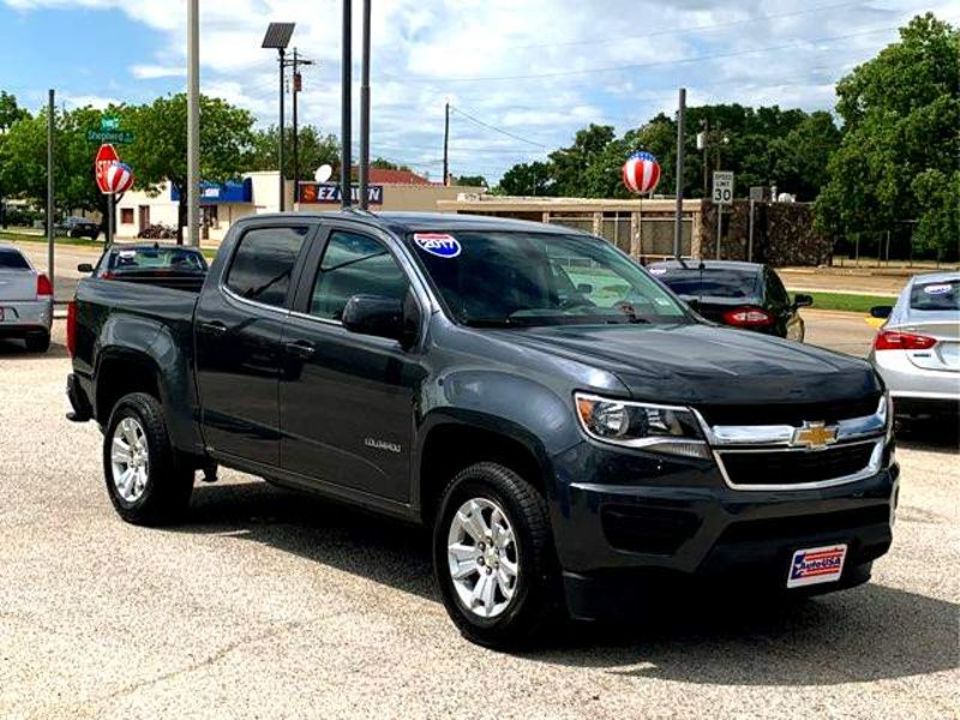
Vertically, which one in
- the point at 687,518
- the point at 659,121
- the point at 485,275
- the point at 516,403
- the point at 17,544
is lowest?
the point at 17,544

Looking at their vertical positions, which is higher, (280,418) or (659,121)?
(659,121)

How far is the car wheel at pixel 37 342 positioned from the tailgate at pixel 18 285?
0.57 meters

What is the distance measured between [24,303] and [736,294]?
377 inches

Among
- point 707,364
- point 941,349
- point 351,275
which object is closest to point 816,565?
point 707,364

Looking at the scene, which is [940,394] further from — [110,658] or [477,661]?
[110,658]

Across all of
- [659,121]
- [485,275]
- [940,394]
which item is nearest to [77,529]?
[485,275]

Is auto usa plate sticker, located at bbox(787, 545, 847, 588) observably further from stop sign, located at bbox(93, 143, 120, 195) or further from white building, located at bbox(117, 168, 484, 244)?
white building, located at bbox(117, 168, 484, 244)

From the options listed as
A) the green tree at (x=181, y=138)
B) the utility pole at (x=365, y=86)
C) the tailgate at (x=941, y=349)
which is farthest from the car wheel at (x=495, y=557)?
the green tree at (x=181, y=138)

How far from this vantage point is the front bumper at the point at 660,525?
5.06 m

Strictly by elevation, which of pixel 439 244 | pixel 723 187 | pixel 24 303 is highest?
pixel 723 187

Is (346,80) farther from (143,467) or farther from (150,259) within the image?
(143,467)

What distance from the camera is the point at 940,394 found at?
35.0 ft

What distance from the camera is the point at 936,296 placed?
1159cm

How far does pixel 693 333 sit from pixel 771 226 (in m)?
55.5
